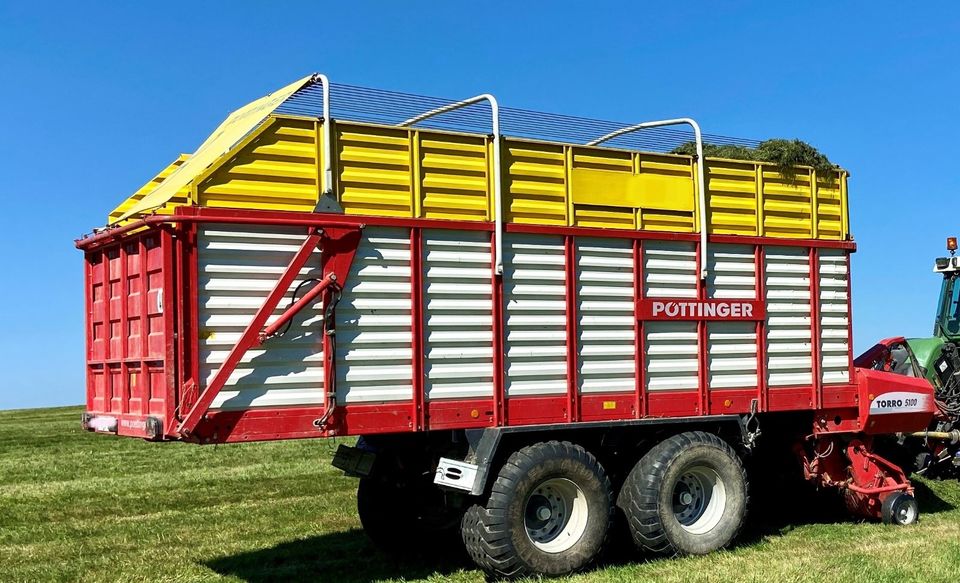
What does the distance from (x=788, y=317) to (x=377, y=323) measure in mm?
4309

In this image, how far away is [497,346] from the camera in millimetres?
8469

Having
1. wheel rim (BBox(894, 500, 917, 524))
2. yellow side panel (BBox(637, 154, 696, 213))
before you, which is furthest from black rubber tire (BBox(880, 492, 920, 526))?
yellow side panel (BBox(637, 154, 696, 213))

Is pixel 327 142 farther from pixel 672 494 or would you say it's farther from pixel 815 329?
pixel 815 329

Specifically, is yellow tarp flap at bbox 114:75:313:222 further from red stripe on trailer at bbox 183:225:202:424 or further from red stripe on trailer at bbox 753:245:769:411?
red stripe on trailer at bbox 753:245:769:411

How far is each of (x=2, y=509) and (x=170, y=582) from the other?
556cm

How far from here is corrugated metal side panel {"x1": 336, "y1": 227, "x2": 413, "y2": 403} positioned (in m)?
7.92

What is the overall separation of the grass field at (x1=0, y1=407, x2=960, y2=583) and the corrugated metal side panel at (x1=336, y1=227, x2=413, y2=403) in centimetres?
170

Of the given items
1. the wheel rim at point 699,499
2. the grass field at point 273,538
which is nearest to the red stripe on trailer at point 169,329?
the grass field at point 273,538

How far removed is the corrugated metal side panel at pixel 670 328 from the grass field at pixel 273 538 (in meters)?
1.59

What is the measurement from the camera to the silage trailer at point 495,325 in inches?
299

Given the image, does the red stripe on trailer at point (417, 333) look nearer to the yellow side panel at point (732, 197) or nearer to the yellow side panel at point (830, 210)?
the yellow side panel at point (732, 197)

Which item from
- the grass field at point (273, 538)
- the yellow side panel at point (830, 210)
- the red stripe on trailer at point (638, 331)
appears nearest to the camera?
the grass field at point (273, 538)

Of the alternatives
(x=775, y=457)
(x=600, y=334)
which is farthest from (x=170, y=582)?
(x=775, y=457)

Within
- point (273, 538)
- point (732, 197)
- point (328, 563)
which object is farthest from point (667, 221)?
point (273, 538)
